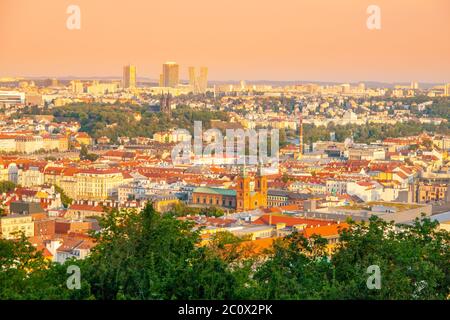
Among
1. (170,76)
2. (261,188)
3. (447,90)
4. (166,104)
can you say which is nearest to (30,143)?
(170,76)

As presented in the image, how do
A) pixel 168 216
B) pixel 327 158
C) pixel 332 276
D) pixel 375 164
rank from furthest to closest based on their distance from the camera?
pixel 327 158, pixel 375 164, pixel 168 216, pixel 332 276

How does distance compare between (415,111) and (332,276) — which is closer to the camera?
(332,276)

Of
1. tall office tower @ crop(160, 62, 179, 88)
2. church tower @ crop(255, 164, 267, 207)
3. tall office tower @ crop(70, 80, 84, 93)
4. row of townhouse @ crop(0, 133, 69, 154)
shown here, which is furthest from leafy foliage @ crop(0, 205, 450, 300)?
tall office tower @ crop(70, 80, 84, 93)

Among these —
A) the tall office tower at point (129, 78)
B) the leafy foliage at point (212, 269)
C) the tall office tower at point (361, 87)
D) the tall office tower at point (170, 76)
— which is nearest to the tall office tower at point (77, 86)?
the tall office tower at point (129, 78)

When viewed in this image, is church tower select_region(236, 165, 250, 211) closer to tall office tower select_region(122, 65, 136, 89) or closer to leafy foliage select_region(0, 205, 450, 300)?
leafy foliage select_region(0, 205, 450, 300)

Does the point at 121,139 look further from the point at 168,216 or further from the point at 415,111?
the point at 168,216

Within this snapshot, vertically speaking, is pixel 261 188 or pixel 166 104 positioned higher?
pixel 166 104

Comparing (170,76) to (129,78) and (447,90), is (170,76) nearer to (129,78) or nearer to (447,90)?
(129,78)
